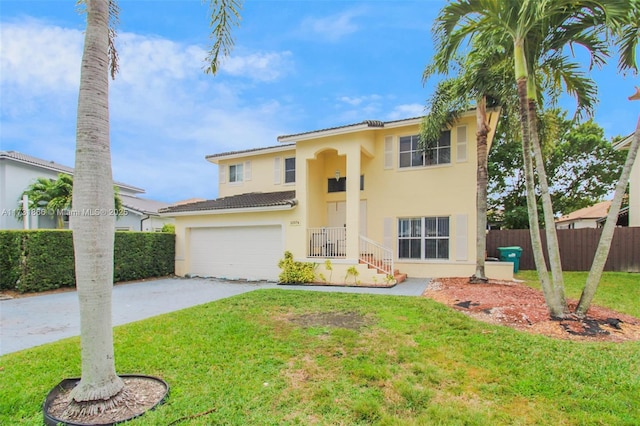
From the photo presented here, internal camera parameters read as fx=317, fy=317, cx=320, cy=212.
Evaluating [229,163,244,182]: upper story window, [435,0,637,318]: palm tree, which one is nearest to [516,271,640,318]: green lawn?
[435,0,637,318]: palm tree

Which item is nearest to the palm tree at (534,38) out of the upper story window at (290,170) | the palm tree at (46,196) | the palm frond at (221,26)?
the palm frond at (221,26)

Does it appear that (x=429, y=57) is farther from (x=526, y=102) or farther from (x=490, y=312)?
(x=490, y=312)

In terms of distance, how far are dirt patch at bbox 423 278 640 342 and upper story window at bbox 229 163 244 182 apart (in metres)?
11.5

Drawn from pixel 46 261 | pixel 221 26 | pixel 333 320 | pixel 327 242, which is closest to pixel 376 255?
pixel 327 242

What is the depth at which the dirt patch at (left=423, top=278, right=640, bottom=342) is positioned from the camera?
5.59 meters

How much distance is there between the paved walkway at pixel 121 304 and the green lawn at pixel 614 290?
430cm

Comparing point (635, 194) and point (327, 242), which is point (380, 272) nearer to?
point (327, 242)

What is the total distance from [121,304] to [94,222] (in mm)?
6773

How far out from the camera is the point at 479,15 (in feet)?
23.2

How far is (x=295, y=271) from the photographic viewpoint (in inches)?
482

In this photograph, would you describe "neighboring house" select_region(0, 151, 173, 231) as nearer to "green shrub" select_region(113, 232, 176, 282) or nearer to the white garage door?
"green shrub" select_region(113, 232, 176, 282)

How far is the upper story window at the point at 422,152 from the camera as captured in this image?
12.5 meters

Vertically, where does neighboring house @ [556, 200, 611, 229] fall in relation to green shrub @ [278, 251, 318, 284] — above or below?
above

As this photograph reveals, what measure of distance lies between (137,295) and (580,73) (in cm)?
1367
